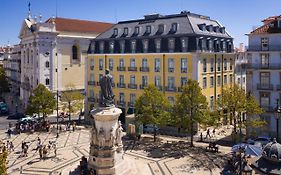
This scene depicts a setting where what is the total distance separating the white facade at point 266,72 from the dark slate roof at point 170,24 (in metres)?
7.79

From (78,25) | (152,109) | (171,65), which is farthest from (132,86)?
(78,25)

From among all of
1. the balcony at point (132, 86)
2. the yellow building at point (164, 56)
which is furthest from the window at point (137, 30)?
the balcony at point (132, 86)

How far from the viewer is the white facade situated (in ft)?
121

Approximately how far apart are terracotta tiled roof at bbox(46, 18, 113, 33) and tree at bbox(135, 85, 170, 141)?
125 ft

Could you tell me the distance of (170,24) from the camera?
46.9 m

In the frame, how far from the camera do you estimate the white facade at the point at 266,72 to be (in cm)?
3703

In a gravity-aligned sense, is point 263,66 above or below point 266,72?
above

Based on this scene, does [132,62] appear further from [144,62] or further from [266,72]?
[266,72]

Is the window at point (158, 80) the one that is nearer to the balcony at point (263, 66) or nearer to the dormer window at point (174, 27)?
the dormer window at point (174, 27)

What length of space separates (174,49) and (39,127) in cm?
1970

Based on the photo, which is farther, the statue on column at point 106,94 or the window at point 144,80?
the window at point 144,80

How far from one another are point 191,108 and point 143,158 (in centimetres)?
731

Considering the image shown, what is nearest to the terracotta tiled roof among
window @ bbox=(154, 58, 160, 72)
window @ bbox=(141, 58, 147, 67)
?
window @ bbox=(141, 58, 147, 67)

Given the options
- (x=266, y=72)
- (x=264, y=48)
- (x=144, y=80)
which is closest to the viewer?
(x=264, y=48)
